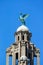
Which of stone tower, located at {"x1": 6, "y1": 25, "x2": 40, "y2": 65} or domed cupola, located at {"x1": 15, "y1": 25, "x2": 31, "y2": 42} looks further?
domed cupola, located at {"x1": 15, "y1": 25, "x2": 31, "y2": 42}

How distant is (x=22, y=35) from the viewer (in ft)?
533

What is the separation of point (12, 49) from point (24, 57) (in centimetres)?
523

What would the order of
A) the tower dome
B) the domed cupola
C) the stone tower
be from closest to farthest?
the stone tower
the domed cupola
the tower dome

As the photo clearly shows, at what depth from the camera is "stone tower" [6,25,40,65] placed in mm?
160000

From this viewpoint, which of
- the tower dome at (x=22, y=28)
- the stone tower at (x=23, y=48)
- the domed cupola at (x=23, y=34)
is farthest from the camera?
the tower dome at (x=22, y=28)

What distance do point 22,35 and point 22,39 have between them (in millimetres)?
846

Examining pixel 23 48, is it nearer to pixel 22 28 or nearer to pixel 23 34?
pixel 23 34

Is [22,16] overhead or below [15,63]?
overhead

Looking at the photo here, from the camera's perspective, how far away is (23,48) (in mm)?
159625

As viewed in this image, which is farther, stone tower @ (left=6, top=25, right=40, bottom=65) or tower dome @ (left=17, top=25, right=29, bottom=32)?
tower dome @ (left=17, top=25, right=29, bottom=32)

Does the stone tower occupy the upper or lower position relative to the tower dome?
lower

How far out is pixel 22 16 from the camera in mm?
166875

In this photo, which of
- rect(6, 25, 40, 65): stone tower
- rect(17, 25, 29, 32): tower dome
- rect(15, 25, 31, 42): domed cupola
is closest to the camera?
rect(6, 25, 40, 65): stone tower

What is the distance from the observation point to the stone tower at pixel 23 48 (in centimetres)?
16000
